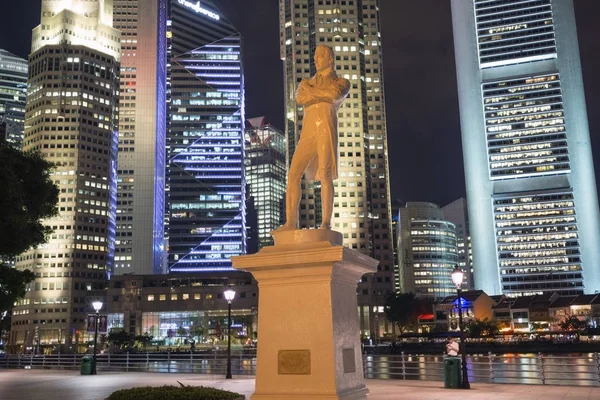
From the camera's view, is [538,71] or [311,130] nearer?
[311,130]

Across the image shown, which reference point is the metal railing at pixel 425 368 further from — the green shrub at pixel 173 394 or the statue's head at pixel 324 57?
the statue's head at pixel 324 57

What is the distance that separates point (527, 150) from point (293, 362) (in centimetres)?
18371

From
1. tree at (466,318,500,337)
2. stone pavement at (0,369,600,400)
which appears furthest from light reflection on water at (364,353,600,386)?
tree at (466,318,500,337)

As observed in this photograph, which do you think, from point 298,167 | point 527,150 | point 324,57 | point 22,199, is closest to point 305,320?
point 298,167

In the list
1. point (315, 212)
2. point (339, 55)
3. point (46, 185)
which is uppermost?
point (339, 55)

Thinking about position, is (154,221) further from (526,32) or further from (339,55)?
(526,32)

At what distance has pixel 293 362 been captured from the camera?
10758 millimetres

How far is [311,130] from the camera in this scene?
1214cm

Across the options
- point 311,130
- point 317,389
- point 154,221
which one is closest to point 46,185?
point 311,130

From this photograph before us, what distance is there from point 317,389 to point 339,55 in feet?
498

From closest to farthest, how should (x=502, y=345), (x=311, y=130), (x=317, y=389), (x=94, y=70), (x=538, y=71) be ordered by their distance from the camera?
1. (x=317, y=389)
2. (x=311, y=130)
3. (x=502, y=345)
4. (x=94, y=70)
5. (x=538, y=71)

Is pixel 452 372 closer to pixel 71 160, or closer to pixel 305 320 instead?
pixel 305 320

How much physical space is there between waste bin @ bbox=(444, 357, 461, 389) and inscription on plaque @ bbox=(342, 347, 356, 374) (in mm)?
12240

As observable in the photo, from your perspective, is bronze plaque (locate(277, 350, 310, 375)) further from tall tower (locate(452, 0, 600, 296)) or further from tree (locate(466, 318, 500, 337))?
tall tower (locate(452, 0, 600, 296))
